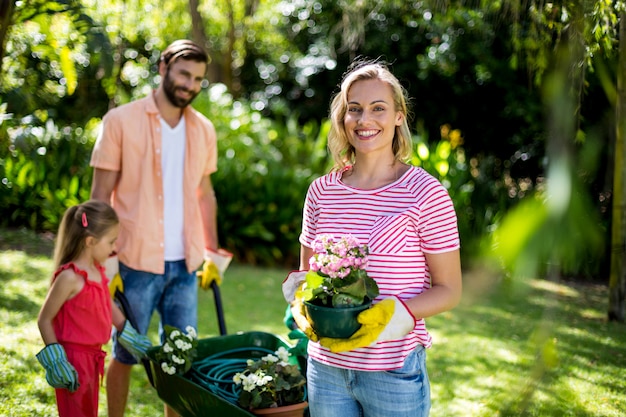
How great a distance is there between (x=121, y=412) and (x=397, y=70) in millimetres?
7191

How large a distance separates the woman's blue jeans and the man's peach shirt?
134 centimetres

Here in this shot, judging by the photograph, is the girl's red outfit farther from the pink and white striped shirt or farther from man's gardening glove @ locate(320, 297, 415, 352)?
man's gardening glove @ locate(320, 297, 415, 352)

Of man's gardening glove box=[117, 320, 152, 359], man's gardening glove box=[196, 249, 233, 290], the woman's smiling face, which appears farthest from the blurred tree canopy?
the woman's smiling face

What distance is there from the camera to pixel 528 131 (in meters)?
8.52

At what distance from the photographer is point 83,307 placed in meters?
2.76

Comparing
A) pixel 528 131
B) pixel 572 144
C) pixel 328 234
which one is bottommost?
pixel 328 234

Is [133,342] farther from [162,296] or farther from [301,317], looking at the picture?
[301,317]

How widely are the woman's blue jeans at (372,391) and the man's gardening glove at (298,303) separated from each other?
12cm

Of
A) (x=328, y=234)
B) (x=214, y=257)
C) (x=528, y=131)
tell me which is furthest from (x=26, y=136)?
(x=528, y=131)

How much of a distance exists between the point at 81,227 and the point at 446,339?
3.34 m

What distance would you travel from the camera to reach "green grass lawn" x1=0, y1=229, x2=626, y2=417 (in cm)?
378

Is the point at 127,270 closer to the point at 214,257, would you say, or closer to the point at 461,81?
the point at 214,257

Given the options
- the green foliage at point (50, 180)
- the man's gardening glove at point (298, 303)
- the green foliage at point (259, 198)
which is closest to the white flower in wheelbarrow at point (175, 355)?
the man's gardening glove at point (298, 303)

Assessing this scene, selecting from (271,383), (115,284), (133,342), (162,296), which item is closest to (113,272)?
(115,284)
